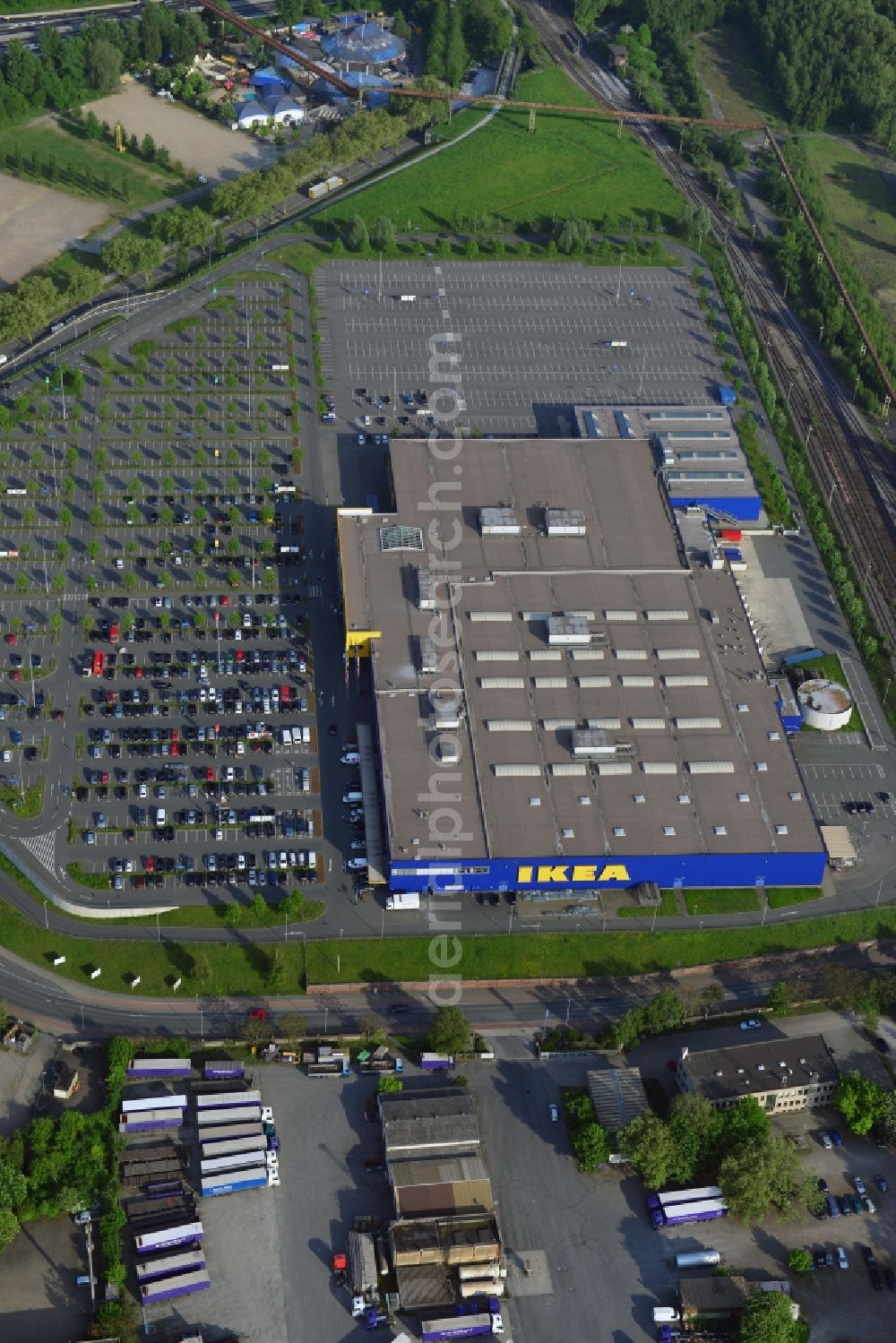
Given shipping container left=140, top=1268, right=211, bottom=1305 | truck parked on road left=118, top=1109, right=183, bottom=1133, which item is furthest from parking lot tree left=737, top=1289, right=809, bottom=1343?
truck parked on road left=118, top=1109, right=183, bottom=1133

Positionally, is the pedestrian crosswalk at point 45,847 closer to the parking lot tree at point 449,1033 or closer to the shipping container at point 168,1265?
the parking lot tree at point 449,1033

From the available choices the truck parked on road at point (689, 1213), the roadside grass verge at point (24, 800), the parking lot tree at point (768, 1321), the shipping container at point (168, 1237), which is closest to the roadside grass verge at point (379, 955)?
the roadside grass verge at point (24, 800)

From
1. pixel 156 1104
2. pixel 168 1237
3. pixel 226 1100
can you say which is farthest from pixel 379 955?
pixel 168 1237

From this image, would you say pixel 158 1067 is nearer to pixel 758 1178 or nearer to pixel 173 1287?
pixel 173 1287

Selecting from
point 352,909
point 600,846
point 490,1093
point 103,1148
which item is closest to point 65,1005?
point 103,1148

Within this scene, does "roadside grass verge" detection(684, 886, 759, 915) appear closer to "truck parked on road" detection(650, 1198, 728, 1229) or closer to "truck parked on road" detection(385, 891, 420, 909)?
"truck parked on road" detection(385, 891, 420, 909)

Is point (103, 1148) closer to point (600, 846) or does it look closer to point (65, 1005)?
point (65, 1005)
